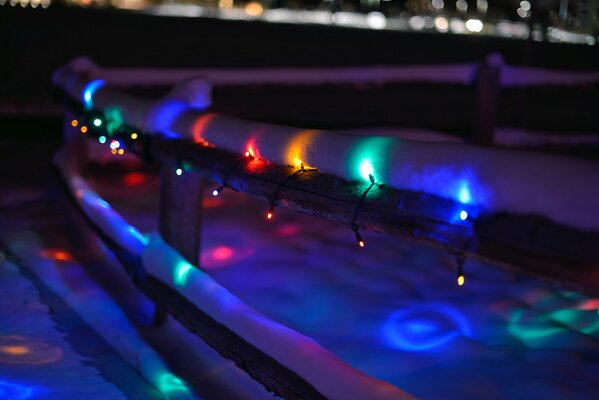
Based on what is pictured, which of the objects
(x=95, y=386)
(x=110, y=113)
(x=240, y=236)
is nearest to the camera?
(x=95, y=386)

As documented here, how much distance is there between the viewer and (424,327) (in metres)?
4.05

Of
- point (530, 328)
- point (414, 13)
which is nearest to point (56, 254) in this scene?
point (530, 328)

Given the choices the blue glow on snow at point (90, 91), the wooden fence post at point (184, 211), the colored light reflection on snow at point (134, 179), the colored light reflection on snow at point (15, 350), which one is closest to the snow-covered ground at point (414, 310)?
the wooden fence post at point (184, 211)

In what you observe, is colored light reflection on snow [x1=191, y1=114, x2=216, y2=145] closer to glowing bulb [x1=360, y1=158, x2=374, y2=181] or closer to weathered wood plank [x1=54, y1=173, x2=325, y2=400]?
weathered wood plank [x1=54, y1=173, x2=325, y2=400]

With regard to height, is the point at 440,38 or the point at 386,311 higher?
the point at 440,38

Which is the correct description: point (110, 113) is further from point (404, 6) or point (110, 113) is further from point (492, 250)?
point (404, 6)

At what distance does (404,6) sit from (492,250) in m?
39.1

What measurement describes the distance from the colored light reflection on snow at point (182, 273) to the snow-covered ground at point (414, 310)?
699 mm

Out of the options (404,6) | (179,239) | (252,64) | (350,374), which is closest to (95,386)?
(179,239)

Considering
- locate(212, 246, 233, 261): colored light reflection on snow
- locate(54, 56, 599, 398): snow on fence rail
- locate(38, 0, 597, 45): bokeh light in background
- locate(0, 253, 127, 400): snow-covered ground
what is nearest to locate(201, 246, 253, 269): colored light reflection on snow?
locate(212, 246, 233, 261): colored light reflection on snow

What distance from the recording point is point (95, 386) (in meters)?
3.52

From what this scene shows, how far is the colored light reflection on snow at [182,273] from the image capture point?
367 centimetres

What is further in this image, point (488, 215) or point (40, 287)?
point (40, 287)

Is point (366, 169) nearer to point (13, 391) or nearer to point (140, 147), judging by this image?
point (13, 391)
